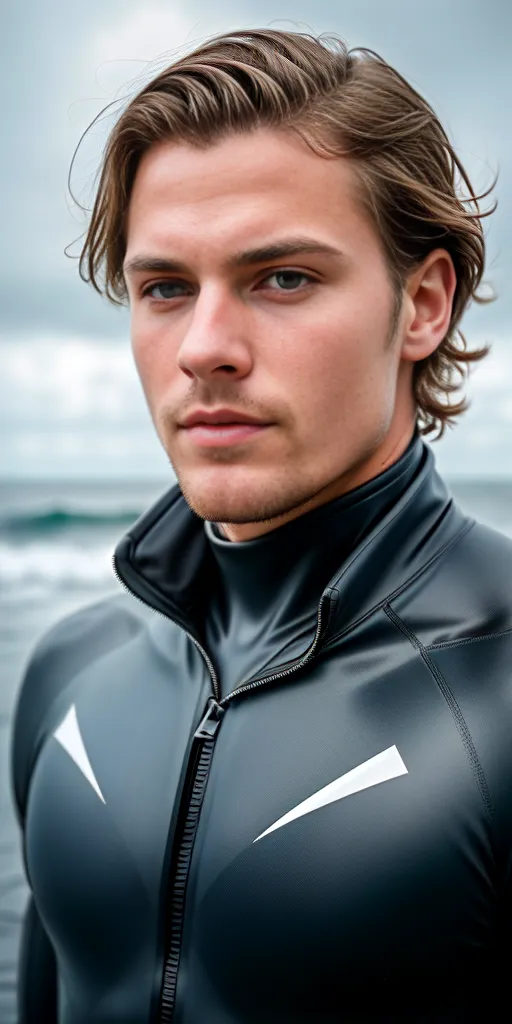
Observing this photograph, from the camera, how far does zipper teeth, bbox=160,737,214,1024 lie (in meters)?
1.73

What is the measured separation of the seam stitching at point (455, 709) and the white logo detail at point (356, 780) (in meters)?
0.11

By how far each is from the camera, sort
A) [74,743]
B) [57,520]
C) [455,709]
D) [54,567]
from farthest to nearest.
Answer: [57,520]
[54,567]
[74,743]
[455,709]

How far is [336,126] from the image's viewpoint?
5.88ft

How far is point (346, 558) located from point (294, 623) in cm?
16

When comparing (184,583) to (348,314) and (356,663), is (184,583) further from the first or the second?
(348,314)

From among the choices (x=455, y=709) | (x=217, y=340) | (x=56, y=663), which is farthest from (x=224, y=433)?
(x=56, y=663)

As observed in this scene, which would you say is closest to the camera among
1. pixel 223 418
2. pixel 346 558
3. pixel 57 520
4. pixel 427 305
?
pixel 223 418

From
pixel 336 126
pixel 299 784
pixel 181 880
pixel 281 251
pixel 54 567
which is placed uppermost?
pixel 54 567

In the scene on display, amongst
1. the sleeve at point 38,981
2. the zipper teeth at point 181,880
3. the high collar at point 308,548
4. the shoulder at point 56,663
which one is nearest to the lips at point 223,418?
the high collar at point 308,548

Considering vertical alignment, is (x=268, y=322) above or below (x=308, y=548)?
above

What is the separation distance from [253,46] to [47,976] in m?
A: 2.11

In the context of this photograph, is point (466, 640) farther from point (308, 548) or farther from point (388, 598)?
point (308, 548)

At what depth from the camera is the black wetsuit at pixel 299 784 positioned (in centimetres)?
156

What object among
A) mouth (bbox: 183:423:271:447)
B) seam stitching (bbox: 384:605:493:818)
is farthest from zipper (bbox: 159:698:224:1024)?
mouth (bbox: 183:423:271:447)
